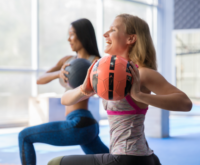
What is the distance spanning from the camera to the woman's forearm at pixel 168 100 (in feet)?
3.79

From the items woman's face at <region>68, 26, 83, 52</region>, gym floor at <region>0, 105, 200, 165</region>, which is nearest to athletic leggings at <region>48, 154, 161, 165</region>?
woman's face at <region>68, 26, 83, 52</region>

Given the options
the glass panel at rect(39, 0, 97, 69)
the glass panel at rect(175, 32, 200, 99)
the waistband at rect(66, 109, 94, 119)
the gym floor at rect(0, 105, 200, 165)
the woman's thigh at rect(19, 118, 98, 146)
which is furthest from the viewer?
the glass panel at rect(175, 32, 200, 99)

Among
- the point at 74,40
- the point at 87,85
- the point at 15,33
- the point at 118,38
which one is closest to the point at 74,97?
the point at 87,85

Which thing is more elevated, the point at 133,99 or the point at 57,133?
the point at 133,99

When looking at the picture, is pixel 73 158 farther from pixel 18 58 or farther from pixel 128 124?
pixel 18 58

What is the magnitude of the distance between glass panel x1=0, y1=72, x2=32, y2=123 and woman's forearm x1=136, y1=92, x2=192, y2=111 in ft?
15.3

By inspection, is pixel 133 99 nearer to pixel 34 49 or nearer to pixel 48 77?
pixel 48 77

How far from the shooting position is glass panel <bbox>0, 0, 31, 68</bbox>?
5301mm

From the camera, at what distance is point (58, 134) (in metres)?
1.68

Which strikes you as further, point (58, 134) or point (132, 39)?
point (58, 134)

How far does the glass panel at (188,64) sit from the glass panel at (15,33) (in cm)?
606

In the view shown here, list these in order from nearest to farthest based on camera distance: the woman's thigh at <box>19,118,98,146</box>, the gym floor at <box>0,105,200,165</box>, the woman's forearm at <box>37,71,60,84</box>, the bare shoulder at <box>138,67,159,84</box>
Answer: the bare shoulder at <box>138,67,159,84</box>, the woman's thigh at <box>19,118,98,146</box>, the woman's forearm at <box>37,71,60,84</box>, the gym floor at <box>0,105,200,165</box>

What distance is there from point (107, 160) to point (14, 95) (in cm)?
466

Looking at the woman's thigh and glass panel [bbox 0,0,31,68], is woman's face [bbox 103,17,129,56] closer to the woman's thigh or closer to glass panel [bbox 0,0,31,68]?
the woman's thigh
